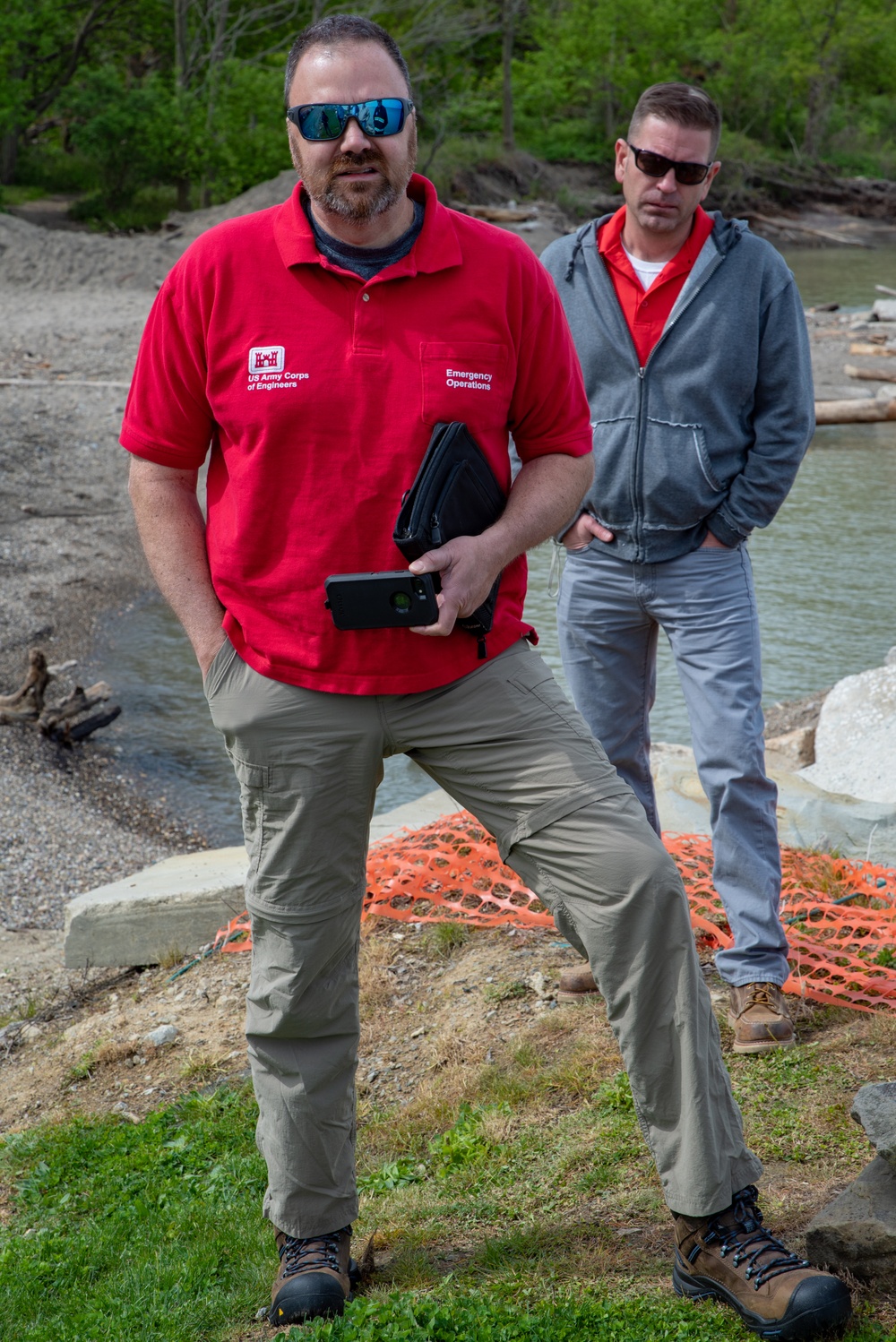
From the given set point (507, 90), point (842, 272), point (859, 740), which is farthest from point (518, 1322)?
point (507, 90)

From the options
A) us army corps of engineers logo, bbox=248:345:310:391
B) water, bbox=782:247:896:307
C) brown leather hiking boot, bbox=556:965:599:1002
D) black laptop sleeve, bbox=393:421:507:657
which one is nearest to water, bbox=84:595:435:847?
brown leather hiking boot, bbox=556:965:599:1002

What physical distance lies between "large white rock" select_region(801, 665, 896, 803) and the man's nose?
4.27 metres

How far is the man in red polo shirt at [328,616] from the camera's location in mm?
2502

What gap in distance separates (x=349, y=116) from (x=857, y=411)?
17209 mm

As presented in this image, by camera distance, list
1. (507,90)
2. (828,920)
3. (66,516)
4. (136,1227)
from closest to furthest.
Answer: (136,1227) → (828,920) → (66,516) → (507,90)

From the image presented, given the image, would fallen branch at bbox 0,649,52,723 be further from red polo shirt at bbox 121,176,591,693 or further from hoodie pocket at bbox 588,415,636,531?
red polo shirt at bbox 121,176,591,693

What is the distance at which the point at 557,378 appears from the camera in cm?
275

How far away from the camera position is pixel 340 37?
256cm

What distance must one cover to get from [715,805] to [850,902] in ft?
3.86

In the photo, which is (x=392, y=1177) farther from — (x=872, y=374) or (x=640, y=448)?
(x=872, y=374)

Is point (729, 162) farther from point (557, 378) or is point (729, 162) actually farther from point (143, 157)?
point (557, 378)

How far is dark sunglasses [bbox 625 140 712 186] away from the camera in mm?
3627

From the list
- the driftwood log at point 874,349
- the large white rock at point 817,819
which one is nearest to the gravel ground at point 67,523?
the driftwood log at point 874,349

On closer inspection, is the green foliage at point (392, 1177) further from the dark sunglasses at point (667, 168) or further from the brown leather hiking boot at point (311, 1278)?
the dark sunglasses at point (667, 168)
